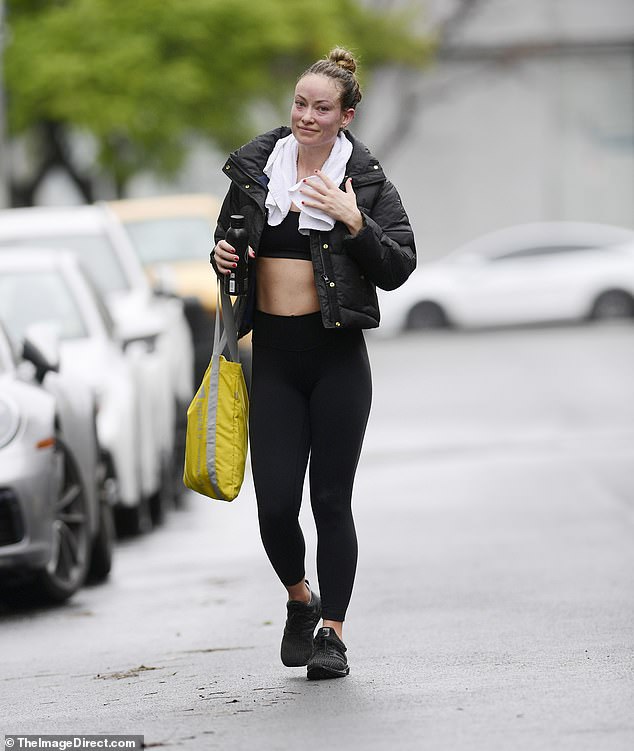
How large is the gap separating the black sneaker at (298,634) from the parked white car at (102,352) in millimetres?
4406

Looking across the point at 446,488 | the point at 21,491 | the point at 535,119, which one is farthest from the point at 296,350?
the point at 535,119

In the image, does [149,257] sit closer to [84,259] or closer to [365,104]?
[84,259]

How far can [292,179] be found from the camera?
229 inches

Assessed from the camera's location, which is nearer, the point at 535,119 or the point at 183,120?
the point at 183,120

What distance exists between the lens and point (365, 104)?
42.1 metres

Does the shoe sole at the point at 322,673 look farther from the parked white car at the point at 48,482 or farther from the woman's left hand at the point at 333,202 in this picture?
the parked white car at the point at 48,482

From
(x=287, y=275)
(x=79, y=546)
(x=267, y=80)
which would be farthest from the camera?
(x=267, y=80)

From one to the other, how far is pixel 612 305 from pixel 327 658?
24802mm

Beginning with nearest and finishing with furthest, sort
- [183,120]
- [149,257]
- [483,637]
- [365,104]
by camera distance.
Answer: [483,637]
[149,257]
[183,120]
[365,104]

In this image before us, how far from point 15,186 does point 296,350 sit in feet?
86.9

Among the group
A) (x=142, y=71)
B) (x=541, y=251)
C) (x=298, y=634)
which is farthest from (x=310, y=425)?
(x=541, y=251)

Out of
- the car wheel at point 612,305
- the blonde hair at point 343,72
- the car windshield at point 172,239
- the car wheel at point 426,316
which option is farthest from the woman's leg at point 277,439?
the car wheel at point 426,316

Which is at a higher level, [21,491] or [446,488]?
Answer: [21,491]

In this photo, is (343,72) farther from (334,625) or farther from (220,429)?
(334,625)
